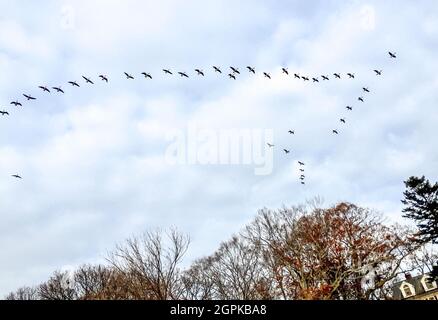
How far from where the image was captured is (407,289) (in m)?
67.6

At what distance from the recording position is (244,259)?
4091 cm

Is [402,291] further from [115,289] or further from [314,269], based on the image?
[115,289]

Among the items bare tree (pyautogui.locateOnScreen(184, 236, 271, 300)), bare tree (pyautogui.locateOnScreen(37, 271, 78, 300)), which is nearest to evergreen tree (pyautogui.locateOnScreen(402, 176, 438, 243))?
bare tree (pyautogui.locateOnScreen(184, 236, 271, 300))

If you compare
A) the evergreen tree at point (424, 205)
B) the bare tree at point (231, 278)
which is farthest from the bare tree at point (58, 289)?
the evergreen tree at point (424, 205)

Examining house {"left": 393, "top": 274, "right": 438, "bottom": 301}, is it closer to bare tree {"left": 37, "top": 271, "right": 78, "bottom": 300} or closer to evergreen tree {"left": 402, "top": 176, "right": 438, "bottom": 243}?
evergreen tree {"left": 402, "top": 176, "right": 438, "bottom": 243}

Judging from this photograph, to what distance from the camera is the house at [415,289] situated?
64.6 meters

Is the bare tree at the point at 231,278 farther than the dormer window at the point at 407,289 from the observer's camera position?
No

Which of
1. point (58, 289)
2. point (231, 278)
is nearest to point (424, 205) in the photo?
point (231, 278)

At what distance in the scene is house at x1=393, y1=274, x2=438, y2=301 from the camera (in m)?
64.6

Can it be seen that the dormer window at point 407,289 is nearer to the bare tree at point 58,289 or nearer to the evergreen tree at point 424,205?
the evergreen tree at point 424,205

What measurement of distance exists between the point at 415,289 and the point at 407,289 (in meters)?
1.45

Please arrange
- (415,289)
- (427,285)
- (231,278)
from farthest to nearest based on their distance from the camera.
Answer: (415,289), (427,285), (231,278)

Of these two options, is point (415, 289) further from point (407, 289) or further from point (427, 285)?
point (427, 285)
